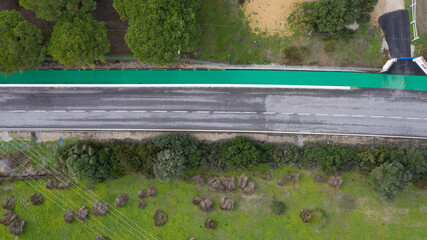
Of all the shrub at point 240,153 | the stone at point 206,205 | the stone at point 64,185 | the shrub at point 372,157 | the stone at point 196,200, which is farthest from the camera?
the stone at point 64,185

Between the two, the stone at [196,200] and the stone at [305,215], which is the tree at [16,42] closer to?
the stone at [196,200]

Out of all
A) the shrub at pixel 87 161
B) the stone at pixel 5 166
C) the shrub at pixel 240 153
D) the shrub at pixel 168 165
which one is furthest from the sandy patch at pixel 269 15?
the stone at pixel 5 166

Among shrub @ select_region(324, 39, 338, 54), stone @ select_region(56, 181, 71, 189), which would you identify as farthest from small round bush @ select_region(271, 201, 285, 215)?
stone @ select_region(56, 181, 71, 189)

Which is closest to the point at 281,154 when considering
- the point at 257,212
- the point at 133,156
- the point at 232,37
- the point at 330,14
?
the point at 257,212

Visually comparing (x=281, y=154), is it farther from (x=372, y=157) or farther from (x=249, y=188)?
(x=372, y=157)

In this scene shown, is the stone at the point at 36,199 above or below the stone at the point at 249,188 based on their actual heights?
above

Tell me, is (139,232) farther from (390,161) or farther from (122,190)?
(390,161)
